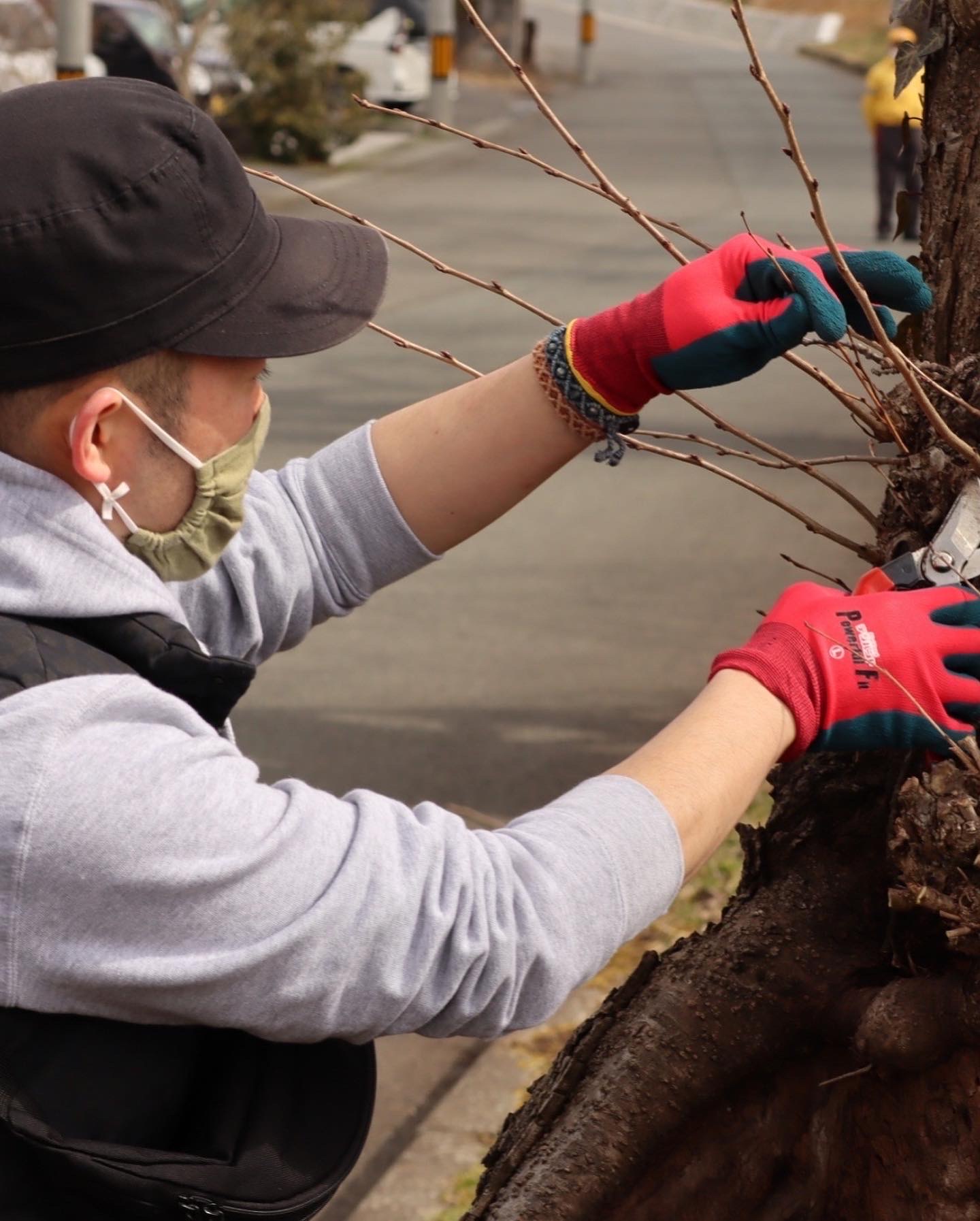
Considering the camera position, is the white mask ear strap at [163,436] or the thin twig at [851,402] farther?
the thin twig at [851,402]

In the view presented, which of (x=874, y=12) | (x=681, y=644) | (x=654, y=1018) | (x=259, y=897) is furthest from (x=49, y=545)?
(x=874, y=12)

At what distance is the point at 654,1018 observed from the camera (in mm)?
1965

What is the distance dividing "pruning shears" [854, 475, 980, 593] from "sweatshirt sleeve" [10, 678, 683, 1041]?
1.63 feet

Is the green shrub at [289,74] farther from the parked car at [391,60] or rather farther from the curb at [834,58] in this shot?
the curb at [834,58]

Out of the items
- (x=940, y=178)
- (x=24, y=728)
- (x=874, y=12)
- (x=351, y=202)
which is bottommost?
(x=874, y=12)

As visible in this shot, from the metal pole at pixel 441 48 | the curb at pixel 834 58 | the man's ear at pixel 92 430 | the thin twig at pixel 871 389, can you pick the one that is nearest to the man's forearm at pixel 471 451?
the thin twig at pixel 871 389

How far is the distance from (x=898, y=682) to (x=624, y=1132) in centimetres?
76

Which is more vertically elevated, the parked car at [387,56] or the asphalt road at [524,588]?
the asphalt road at [524,588]

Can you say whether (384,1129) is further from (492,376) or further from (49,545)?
(49,545)

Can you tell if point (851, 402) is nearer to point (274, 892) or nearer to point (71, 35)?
point (274, 892)

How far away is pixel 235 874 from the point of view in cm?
127

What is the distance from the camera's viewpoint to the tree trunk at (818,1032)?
1.76 m

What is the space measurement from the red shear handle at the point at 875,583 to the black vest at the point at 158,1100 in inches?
29.6

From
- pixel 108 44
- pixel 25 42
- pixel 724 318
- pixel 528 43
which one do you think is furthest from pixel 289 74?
pixel 724 318
